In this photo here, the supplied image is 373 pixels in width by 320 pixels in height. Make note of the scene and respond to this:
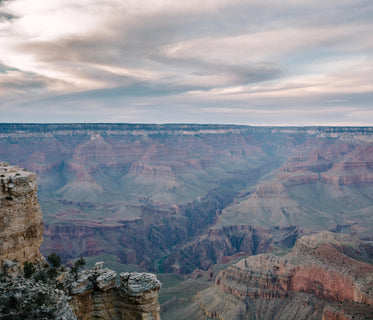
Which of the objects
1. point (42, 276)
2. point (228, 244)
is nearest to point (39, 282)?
point (42, 276)

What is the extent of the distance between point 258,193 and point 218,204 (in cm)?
3370

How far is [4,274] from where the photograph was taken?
51.2 feet

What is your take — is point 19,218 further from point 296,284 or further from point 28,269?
point 296,284

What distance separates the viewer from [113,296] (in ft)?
66.0

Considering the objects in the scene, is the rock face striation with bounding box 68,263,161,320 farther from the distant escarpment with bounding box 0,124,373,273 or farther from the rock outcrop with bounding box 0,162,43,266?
the distant escarpment with bounding box 0,124,373,273

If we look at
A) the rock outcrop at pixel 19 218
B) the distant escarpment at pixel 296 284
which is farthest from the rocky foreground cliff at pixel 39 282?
the distant escarpment at pixel 296 284

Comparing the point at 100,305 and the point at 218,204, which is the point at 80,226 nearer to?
the point at 218,204

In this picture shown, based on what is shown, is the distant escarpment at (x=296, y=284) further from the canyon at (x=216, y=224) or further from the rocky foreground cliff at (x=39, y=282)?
the rocky foreground cliff at (x=39, y=282)

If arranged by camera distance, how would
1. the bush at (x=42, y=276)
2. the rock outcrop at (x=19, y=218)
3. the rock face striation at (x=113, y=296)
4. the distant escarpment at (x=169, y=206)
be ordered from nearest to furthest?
the rock outcrop at (x=19, y=218)
the bush at (x=42, y=276)
the rock face striation at (x=113, y=296)
the distant escarpment at (x=169, y=206)

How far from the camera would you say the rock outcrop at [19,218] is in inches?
647

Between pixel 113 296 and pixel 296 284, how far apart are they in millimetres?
41427

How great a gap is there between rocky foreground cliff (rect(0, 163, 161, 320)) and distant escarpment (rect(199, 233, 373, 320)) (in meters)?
34.6

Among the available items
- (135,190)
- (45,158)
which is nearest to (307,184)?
(135,190)

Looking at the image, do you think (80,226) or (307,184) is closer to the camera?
(80,226)
